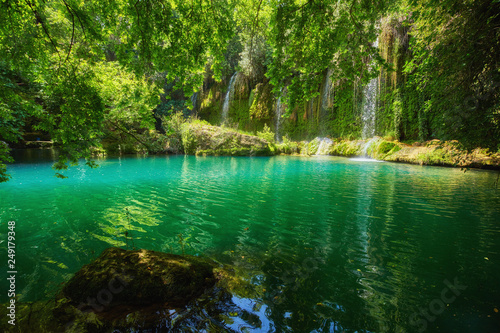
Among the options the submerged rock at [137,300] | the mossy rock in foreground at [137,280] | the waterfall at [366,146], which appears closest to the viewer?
the submerged rock at [137,300]

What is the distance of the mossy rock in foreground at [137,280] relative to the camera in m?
2.20

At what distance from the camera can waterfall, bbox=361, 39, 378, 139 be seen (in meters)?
24.8

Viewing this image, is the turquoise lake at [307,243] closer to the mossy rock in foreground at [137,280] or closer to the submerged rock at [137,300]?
the submerged rock at [137,300]

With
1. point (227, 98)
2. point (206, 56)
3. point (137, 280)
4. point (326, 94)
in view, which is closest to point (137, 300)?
point (137, 280)

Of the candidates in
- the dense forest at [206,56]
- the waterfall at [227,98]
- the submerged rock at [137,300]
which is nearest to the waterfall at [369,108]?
the dense forest at [206,56]

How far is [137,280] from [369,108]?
28587 millimetres

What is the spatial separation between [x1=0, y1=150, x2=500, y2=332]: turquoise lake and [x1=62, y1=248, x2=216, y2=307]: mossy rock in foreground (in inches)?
22.0

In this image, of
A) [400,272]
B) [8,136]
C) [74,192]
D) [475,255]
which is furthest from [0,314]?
[74,192]

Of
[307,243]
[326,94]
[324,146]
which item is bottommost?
[307,243]

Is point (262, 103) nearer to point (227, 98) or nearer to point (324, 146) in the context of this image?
point (227, 98)

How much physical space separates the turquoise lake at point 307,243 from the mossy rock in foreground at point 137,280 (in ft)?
1.83

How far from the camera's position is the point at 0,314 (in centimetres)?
191

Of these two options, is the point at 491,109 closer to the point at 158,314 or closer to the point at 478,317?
the point at 478,317

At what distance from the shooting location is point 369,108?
25.3 meters
